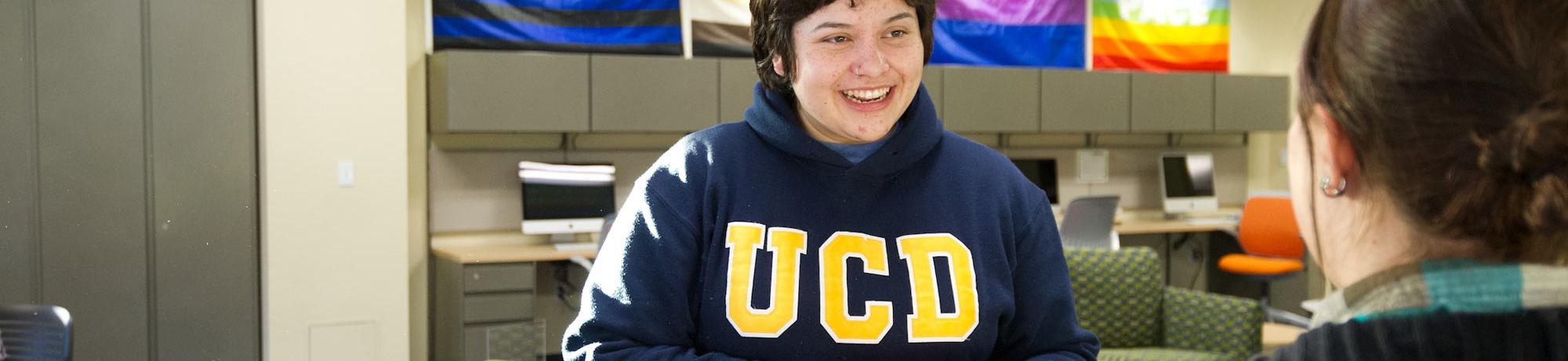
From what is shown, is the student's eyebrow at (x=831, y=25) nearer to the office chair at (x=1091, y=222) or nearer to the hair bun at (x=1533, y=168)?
the hair bun at (x=1533, y=168)

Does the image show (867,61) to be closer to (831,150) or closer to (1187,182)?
(831,150)

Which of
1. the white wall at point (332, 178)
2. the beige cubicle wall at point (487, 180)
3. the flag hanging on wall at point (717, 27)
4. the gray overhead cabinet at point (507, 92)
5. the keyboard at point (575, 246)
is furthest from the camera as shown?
the flag hanging on wall at point (717, 27)

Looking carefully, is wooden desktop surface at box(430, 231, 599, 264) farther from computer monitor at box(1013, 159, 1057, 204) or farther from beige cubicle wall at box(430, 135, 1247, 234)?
computer monitor at box(1013, 159, 1057, 204)

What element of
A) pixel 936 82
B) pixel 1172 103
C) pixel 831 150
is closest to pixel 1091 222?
pixel 936 82

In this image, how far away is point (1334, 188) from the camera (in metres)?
0.63

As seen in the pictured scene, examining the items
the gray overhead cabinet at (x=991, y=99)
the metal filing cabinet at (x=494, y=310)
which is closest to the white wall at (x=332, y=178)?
the metal filing cabinet at (x=494, y=310)

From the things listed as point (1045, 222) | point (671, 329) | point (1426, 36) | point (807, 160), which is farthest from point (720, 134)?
point (1426, 36)

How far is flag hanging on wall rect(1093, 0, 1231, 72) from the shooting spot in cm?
701

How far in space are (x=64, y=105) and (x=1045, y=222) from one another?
14.1ft

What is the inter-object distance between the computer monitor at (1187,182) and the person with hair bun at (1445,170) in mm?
6840

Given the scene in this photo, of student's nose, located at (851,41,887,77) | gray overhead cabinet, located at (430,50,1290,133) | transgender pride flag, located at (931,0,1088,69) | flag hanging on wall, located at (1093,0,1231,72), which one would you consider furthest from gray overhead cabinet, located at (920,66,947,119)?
student's nose, located at (851,41,887,77)

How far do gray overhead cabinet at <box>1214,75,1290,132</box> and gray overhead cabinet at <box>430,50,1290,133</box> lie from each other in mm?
11

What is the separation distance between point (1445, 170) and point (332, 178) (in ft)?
15.5

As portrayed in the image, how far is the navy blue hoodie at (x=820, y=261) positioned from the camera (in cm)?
122
